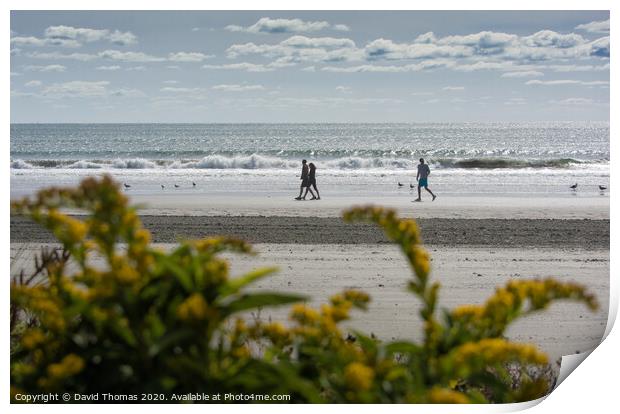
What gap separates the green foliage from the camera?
1460 millimetres

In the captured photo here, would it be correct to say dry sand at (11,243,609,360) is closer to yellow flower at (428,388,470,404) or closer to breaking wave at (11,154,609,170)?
breaking wave at (11,154,609,170)

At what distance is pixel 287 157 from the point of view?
6.21 metres

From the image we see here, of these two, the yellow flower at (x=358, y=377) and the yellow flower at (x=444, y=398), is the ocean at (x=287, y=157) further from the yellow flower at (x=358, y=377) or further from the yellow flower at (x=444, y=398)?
the yellow flower at (x=444, y=398)

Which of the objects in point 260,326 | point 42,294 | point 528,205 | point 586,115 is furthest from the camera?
point 528,205

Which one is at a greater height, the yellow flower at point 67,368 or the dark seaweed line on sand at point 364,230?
the yellow flower at point 67,368

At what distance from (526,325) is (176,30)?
2086 mm

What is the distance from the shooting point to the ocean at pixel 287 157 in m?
3.21

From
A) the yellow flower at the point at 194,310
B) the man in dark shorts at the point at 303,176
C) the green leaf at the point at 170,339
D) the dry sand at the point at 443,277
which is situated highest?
the man in dark shorts at the point at 303,176

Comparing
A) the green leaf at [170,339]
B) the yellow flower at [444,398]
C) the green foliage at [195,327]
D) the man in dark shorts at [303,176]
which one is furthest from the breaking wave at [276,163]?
the yellow flower at [444,398]

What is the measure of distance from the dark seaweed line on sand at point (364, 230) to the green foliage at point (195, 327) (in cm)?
224

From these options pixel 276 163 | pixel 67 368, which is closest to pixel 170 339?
pixel 67 368
